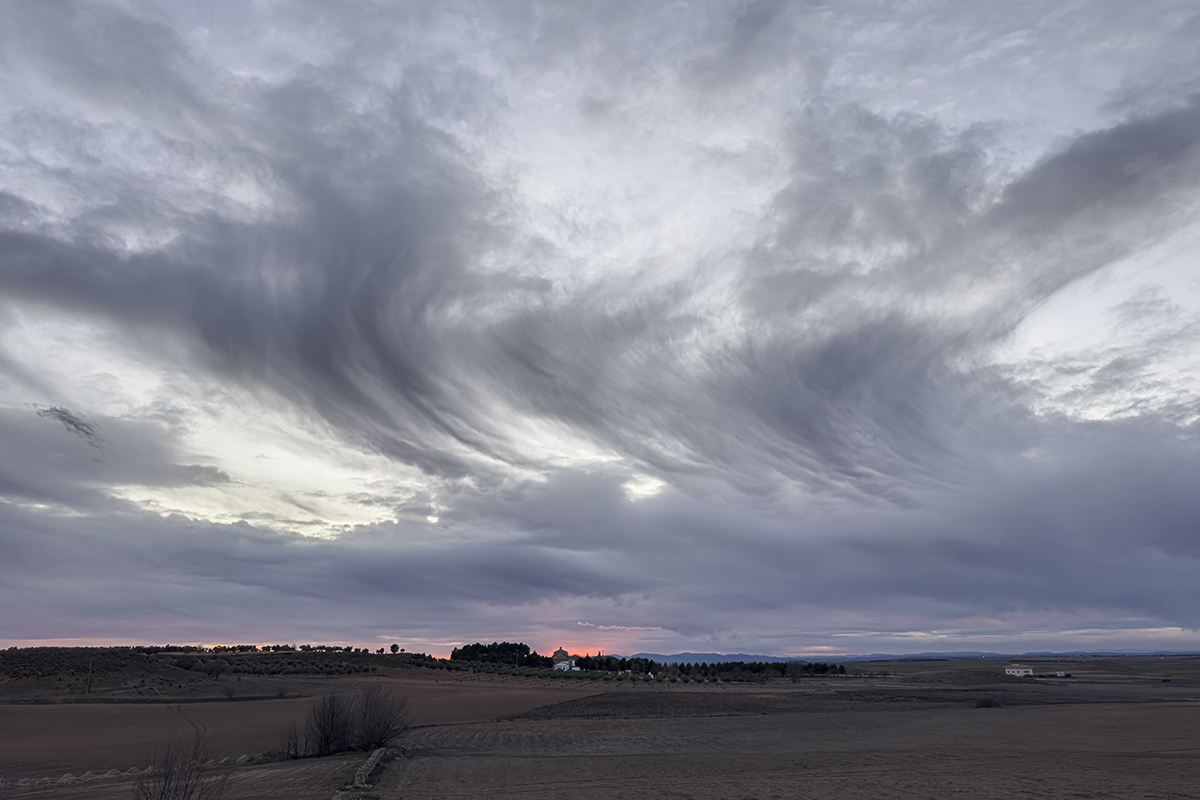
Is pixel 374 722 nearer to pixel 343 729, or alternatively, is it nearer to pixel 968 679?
pixel 343 729

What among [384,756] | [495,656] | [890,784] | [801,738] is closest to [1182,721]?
[801,738]

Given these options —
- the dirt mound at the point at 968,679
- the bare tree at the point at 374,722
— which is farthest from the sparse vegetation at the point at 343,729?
the dirt mound at the point at 968,679

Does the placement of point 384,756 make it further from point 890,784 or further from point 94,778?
point 890,784

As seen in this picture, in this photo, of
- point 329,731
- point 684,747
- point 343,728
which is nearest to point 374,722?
point 343,728

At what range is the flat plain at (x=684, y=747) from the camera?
21.2 metres

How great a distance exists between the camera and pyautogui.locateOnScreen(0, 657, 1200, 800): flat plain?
2117 cm

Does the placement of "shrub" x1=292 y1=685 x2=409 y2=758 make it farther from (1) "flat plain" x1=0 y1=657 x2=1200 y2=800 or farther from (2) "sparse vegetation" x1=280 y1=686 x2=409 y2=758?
(1) "flat plain" x1=0 y1=657 x2=1200 y2=800

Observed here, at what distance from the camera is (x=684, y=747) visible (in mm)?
32062

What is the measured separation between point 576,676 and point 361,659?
39.5 metres

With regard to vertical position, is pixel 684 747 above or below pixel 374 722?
below

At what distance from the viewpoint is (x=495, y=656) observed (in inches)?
6309

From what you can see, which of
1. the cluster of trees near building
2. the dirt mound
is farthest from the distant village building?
the dirt mound

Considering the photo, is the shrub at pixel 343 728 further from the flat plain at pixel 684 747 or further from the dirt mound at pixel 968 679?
the dirt mound at pixel 968 679

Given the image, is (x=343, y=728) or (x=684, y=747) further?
(x=684, y=747)
